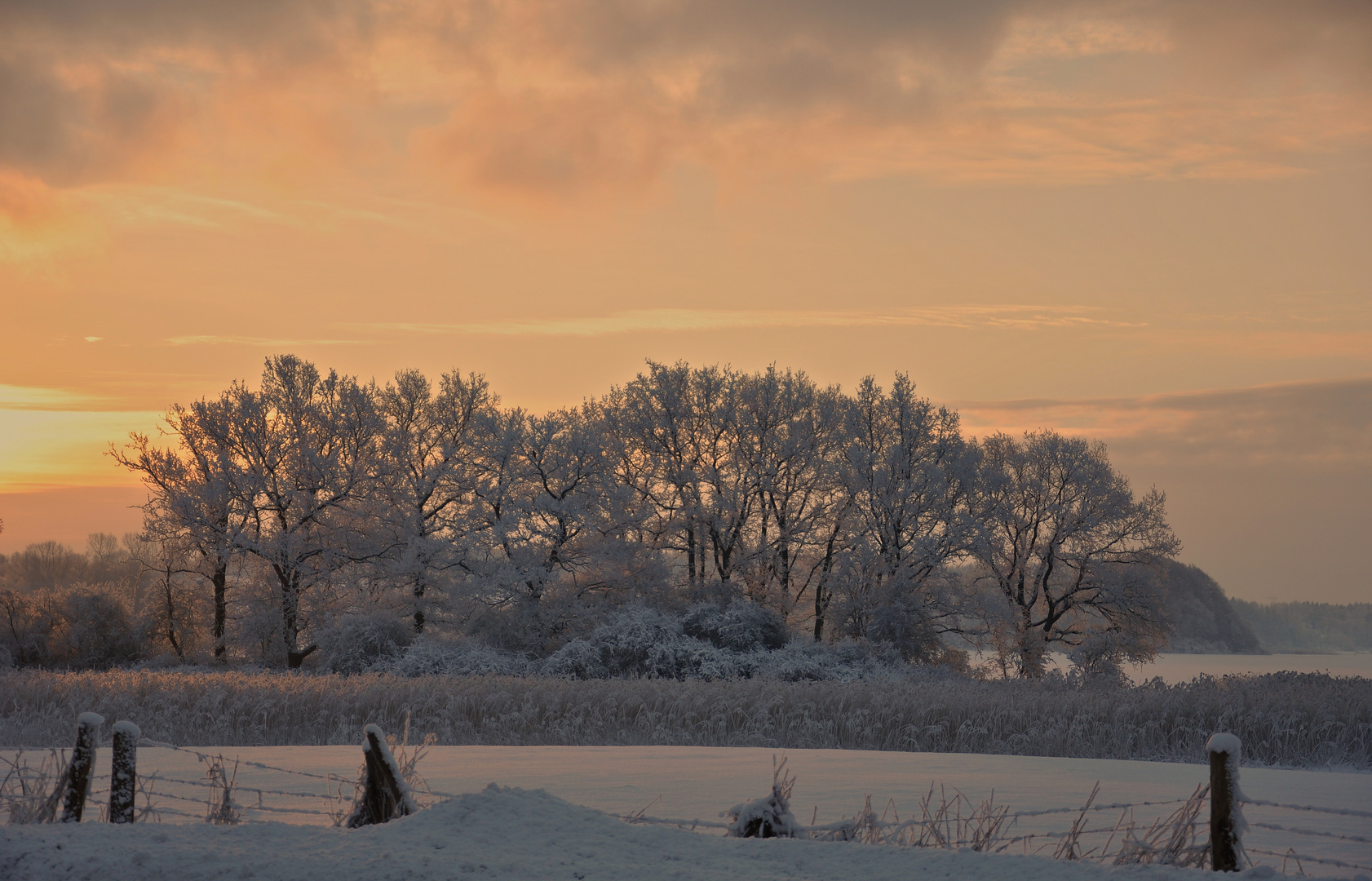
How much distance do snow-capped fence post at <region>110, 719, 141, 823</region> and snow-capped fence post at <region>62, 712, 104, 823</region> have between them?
0.20 meters

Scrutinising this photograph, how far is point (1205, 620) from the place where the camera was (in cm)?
6222

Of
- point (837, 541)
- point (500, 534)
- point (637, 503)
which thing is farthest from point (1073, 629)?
point (500, 534)

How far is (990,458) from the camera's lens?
43.8 metres

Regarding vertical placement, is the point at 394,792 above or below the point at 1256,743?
above

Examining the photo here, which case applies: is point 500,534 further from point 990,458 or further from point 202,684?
point 990,458

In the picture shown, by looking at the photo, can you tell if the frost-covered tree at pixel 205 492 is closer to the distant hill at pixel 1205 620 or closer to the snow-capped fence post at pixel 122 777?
the snow-capped fence post at pixel 122 777

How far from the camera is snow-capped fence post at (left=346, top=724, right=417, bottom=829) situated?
712cm

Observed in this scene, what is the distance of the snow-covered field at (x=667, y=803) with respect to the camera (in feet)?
20.6

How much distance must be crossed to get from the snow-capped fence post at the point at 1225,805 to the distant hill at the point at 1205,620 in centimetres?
5311

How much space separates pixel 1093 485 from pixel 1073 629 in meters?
5.98

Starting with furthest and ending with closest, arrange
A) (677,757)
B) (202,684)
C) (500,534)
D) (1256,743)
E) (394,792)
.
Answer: (500,534)
(202,684)
(1256,743)
(677,757)
(394,792)

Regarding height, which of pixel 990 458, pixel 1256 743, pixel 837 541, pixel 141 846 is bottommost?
pixel 1256 743

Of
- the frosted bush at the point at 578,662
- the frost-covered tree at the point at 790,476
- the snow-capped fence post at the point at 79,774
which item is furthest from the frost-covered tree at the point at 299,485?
the snow-capped fence post at the point at 79,774

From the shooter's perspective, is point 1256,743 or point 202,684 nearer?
point 1256,743
